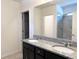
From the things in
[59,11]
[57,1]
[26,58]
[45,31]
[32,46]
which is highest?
[57,1]

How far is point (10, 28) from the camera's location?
522 cm

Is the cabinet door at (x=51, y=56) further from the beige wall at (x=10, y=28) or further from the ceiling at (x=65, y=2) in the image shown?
the beige wall at (x=10, y=28)

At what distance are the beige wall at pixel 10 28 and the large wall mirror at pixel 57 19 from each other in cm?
158

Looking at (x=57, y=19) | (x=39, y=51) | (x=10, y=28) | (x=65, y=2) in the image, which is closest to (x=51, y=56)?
(x=39, y=51)

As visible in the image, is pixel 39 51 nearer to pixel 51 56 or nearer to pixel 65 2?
pixel 51 56

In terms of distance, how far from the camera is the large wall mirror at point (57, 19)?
266 cm

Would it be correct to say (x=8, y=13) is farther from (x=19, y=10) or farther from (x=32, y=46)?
(x=32, y=46)

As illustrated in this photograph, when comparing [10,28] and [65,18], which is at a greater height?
[65,18]

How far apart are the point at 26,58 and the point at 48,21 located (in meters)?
1.37

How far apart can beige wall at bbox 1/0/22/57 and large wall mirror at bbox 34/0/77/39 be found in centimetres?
158

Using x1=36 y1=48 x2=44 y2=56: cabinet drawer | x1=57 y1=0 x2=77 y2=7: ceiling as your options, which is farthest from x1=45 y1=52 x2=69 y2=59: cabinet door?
x1=57 y1=0 x2=77 y2=7: ceiling

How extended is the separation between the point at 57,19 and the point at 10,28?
284 centimetres

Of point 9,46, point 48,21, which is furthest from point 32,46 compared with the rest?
point 9,46

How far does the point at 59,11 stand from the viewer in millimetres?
3033
